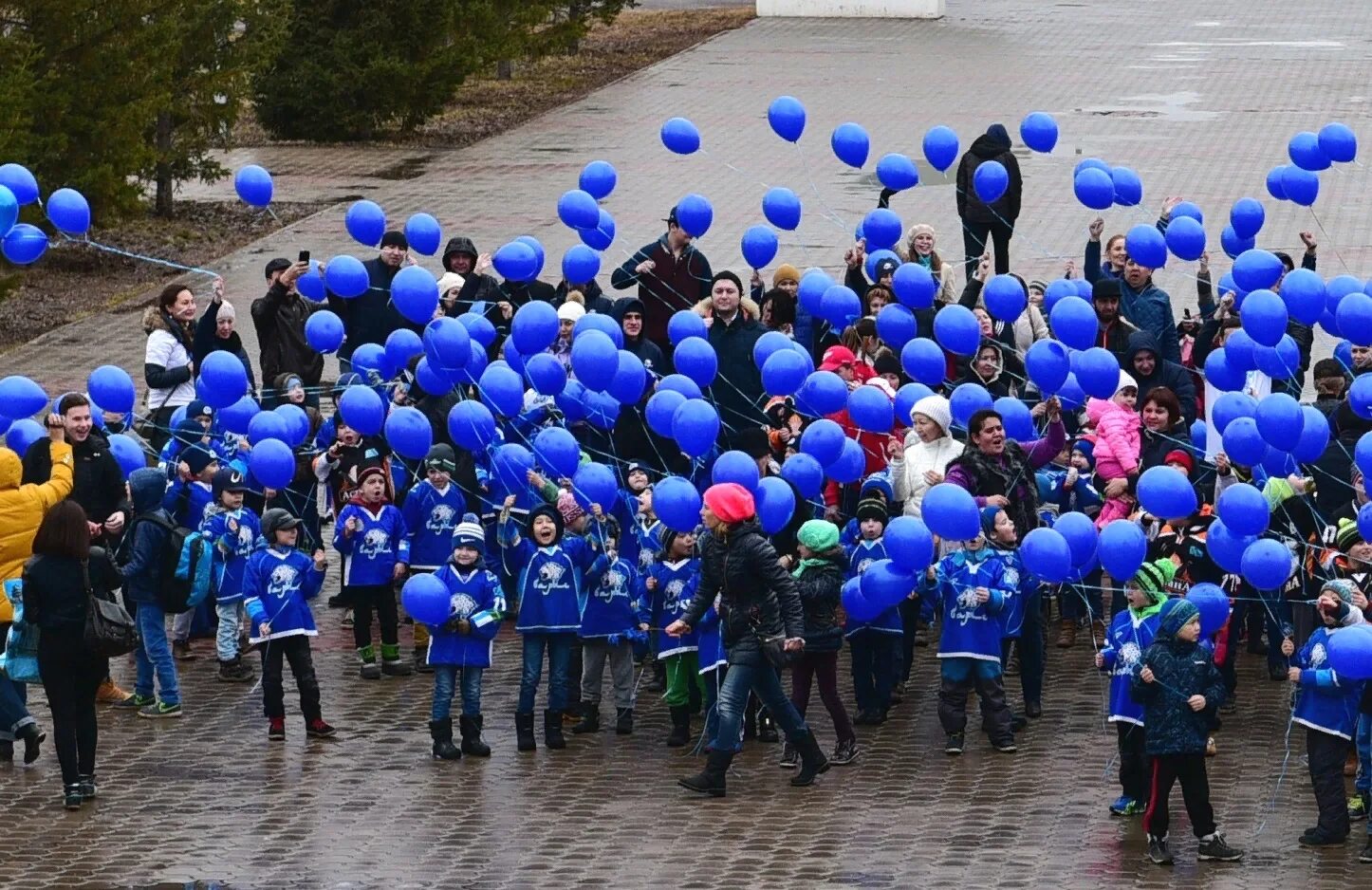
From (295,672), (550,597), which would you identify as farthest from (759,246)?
(295,672)

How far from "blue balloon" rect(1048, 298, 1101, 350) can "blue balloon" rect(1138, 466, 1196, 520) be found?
7.95 feet

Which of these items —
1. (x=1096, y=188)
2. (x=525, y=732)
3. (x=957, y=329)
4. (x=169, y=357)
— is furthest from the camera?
(x=1096, y=188)

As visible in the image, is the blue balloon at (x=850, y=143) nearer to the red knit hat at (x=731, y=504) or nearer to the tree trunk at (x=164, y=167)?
the red knit hat at (x=731, y=504)

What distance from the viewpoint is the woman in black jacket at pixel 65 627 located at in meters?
11.2

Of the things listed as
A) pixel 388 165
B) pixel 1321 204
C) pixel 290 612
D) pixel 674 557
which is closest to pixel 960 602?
pixel 674 557

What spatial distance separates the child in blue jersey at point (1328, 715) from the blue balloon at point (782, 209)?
20.9 ft

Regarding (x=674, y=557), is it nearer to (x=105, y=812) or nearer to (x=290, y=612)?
(x=290, y=612)

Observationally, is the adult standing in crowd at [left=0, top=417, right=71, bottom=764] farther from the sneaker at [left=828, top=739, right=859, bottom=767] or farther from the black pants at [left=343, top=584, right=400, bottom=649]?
the sneaker at [left=828, top=739, right=859, bottom=767]

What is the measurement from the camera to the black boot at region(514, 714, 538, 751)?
1208cm

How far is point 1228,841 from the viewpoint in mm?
10625

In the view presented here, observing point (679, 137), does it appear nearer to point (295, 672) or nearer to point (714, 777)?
point (295, 672)

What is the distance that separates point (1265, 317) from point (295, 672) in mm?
5264

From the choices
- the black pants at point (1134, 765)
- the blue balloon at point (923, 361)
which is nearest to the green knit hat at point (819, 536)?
the black pants at point (1134, 765)

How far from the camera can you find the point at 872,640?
40.9 feet
